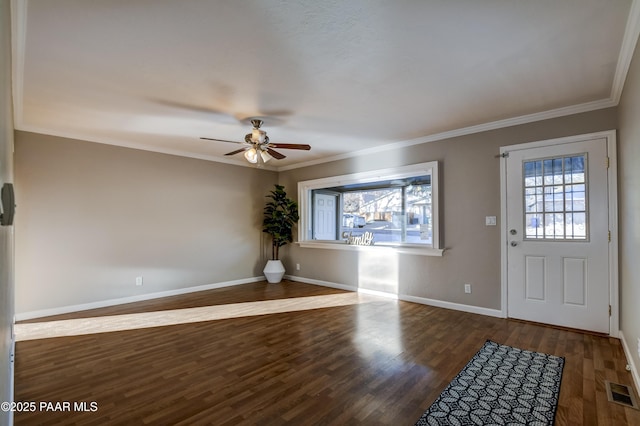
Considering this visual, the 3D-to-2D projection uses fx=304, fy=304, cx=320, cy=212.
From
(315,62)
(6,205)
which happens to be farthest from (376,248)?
Result: (6,205)

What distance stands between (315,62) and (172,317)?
11.5 ft

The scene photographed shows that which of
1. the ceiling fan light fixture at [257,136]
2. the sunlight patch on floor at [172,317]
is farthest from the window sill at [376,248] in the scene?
the ceiling fan light fixture at [257,136]

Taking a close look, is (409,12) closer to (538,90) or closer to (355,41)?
(355,41)

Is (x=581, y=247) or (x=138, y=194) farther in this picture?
(x=138, y=194)

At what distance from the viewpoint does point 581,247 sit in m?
3.33

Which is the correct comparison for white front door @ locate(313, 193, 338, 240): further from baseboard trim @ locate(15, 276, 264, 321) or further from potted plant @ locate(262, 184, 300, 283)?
baseboard trim @ locate(15, 276, 264, 321)

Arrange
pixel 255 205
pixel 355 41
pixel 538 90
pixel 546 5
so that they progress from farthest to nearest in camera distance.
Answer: pixel 255 205 < pixel 538 90 < pixel 355 41 < pixel 546 5

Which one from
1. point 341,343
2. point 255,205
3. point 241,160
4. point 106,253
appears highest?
point 241,160

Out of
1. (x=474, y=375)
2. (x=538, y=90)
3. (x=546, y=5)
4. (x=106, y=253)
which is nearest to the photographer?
(x=546, y=5)

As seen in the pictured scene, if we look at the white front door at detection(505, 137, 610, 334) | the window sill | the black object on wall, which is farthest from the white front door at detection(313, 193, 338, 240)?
the black object on wall

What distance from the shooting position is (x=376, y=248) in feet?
16.8

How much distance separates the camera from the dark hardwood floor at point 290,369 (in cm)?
194

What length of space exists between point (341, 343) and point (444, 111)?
2.80 meters

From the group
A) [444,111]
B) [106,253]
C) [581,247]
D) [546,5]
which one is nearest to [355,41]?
[546,5]
